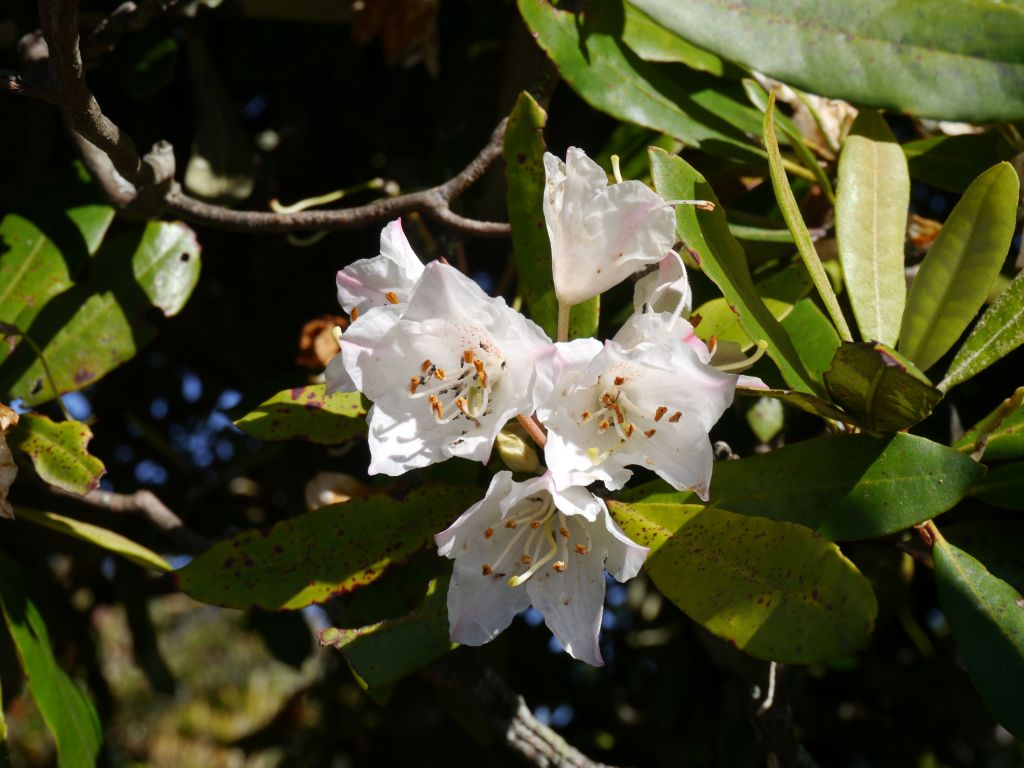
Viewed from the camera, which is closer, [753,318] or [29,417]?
[753,318]

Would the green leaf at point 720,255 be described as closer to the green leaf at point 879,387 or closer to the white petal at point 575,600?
the green leaf at point 879,387

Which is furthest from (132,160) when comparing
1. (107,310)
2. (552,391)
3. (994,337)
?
(994,337)

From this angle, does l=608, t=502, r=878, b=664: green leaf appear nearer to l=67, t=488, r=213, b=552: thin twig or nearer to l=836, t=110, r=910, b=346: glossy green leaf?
l=836, t=110, r=910, b=346: glossy green leaf

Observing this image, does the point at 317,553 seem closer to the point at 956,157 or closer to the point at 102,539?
the point at 102,539

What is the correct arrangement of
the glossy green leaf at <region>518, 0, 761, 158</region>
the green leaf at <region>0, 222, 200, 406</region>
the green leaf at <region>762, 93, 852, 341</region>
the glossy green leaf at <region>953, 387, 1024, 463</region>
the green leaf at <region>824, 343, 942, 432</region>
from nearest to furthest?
1. the green leaf at <region>824, 343, 942, 432</region>
2. the green leaf at <region>762, 93, 852, 341</region>
3. the glossy green leaf at <region>953, 387, 1024, 463</region>
4. the glossy green leaf at <region>518, 0, 761, 158</region>
5. the green leaf at <region>0, 222, 200, 406</region>

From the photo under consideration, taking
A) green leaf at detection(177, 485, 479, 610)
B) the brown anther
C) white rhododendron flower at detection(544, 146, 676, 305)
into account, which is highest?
white rhododendron flower at detection(544, 146, 676, 305)

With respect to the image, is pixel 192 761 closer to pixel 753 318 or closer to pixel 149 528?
pixel 149 528

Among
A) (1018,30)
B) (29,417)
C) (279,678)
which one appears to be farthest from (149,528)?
(279,678)

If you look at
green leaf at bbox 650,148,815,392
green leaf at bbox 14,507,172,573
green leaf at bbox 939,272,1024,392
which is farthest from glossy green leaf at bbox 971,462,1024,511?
green leaf at bbox 14,507,172,573
